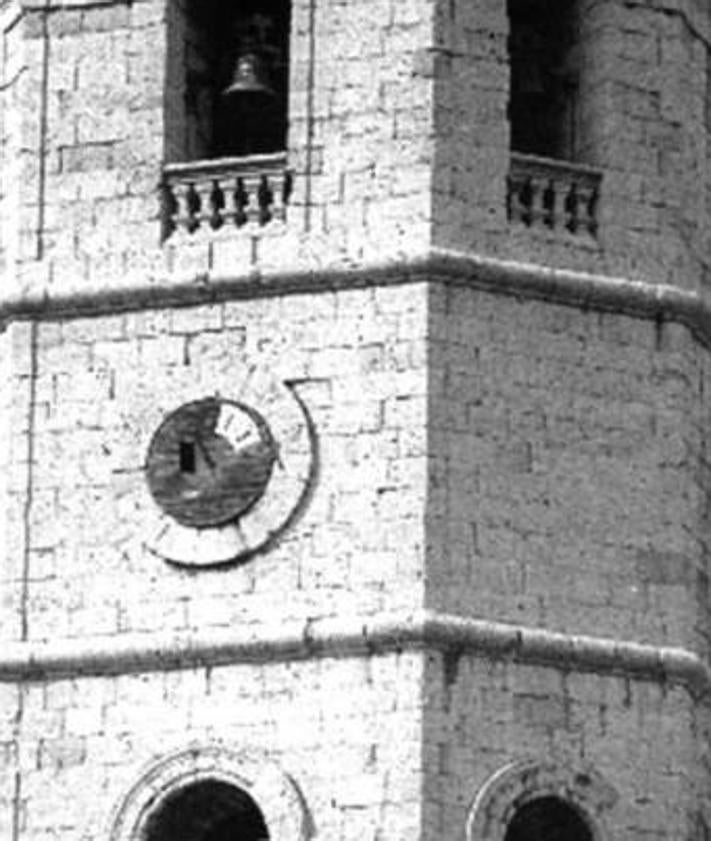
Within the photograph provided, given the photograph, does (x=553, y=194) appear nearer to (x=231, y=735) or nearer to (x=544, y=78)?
(x=544, y=78)

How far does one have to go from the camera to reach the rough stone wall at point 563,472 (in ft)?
98.4

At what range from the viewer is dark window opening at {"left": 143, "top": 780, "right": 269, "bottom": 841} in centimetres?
2975

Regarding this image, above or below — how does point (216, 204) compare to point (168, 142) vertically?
below

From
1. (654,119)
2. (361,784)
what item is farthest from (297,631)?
(654,119)

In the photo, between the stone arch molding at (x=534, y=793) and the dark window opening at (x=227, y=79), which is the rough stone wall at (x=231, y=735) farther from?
the dark window opening at (x=227, y=79)

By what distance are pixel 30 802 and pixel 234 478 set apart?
2043mm

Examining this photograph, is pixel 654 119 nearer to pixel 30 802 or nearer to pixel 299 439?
pixel 299 439

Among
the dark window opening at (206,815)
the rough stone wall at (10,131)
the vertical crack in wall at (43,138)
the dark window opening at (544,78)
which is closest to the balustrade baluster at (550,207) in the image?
the dark window opening at (544,78)

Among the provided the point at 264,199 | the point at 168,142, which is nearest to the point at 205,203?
the point at 264,199

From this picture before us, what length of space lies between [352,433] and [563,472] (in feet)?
3.82

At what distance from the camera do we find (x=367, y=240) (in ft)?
100

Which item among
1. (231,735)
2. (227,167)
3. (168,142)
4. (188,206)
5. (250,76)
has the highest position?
(250,76)

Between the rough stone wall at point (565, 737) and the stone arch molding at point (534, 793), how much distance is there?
0.12 feet

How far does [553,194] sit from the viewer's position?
31.0 metres
